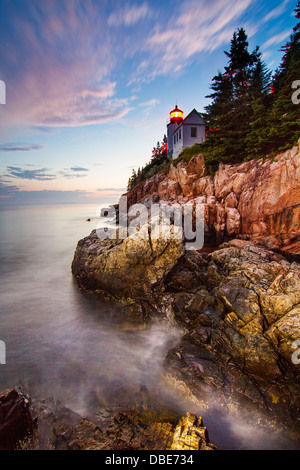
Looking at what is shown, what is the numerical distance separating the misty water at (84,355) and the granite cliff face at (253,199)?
1030 cm

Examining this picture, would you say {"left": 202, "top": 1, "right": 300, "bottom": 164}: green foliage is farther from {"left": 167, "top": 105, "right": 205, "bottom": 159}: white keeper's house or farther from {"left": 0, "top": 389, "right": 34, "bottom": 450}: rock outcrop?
{"left": 0, "top": 389, "right": 34, "bottom": 450}: rock outcrop

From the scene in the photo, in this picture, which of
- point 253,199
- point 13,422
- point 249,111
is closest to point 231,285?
point 13,422

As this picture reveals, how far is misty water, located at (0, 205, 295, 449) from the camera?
5016 mm

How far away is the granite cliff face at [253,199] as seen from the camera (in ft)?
44.2

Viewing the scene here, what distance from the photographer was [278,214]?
14.1 metres

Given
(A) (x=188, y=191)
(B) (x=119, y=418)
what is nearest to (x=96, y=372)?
(B) (x=119, y=418)

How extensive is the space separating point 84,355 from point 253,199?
14.3 m

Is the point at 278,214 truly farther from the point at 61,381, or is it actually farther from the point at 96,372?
the point at 61,381

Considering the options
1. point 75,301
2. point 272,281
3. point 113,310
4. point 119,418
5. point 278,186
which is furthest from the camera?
point 278,186

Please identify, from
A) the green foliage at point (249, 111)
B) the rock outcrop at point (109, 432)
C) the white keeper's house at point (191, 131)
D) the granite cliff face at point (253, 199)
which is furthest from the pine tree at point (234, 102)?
the rock outcrop at point (109, 432)

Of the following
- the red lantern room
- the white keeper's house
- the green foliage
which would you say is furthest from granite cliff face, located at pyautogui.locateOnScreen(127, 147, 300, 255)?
the red lantern room

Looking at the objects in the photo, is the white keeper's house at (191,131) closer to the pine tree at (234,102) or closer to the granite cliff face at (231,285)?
the pine tree at (234,102)

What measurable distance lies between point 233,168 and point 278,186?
473 centimetres

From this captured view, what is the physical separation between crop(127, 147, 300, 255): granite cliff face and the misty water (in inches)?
405
